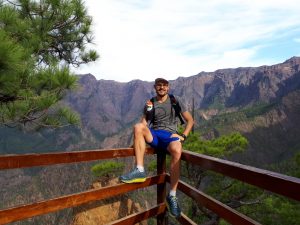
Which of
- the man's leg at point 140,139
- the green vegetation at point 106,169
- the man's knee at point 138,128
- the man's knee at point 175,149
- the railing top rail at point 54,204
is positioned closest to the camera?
the railing top rail at point 54,204

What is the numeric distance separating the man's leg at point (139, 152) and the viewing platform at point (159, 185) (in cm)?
9

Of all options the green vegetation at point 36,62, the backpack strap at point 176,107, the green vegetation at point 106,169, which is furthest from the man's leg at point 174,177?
the green vegetation at point 106,169

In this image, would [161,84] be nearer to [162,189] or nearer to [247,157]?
[162,189]

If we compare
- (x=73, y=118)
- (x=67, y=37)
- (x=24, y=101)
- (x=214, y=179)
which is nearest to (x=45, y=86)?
(x=24, y=101)

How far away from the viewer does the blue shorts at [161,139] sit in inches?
197

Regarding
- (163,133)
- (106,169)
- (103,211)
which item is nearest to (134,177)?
(163,133)

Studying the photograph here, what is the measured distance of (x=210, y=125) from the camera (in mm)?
195375

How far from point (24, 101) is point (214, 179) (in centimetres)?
1669

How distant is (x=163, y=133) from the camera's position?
5102 mm

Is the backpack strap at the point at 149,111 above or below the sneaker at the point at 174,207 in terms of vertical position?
above

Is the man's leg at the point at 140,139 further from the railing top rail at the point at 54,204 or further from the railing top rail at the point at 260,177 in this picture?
the railing top rail at the point at 260,177

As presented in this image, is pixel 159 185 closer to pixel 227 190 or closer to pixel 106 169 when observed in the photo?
pixel 227 190

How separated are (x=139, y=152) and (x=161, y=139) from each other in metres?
0.38

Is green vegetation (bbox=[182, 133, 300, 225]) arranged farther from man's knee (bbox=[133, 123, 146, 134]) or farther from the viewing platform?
man's knee (bbox=[133, 123, 146, 134])
